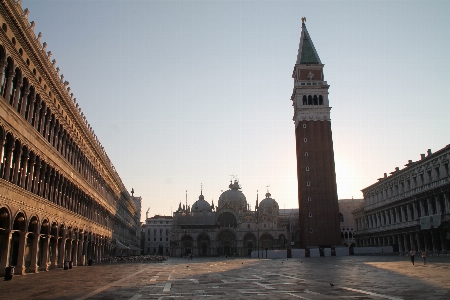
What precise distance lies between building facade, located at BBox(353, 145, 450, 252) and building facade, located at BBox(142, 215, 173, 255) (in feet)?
241

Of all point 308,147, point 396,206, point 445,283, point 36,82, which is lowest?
point 445,283

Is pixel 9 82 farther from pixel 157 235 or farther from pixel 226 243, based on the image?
pixel 157 235

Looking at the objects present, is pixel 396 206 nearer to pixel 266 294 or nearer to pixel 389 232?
pixel 389 232

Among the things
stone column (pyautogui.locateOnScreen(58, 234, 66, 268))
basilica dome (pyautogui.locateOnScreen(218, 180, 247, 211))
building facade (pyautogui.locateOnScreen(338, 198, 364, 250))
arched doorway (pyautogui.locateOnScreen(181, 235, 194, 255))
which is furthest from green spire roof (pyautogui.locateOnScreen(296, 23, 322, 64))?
stone column (pyautogui.locateOnScreen(58, 234, 66, 268))

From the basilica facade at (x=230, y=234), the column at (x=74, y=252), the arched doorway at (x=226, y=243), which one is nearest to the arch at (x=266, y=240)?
the basilica facade at (x=230, y=234)

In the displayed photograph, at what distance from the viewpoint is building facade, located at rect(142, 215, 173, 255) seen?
438 ft

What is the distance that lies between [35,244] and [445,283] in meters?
23.9

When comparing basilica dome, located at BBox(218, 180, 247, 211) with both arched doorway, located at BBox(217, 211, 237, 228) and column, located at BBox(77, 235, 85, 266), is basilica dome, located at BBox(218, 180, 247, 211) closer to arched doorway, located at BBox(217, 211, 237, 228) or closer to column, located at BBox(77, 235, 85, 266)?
arched doorway, located at BBox(217, 211, 237, 228)

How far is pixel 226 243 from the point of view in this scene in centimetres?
10188

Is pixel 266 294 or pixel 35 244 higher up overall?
pixel 35 244

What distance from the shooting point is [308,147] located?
252 ft

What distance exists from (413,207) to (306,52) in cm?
3992

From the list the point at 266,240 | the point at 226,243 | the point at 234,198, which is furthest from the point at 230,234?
the point at 234,198

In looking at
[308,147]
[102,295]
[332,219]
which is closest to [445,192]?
[332,219]
